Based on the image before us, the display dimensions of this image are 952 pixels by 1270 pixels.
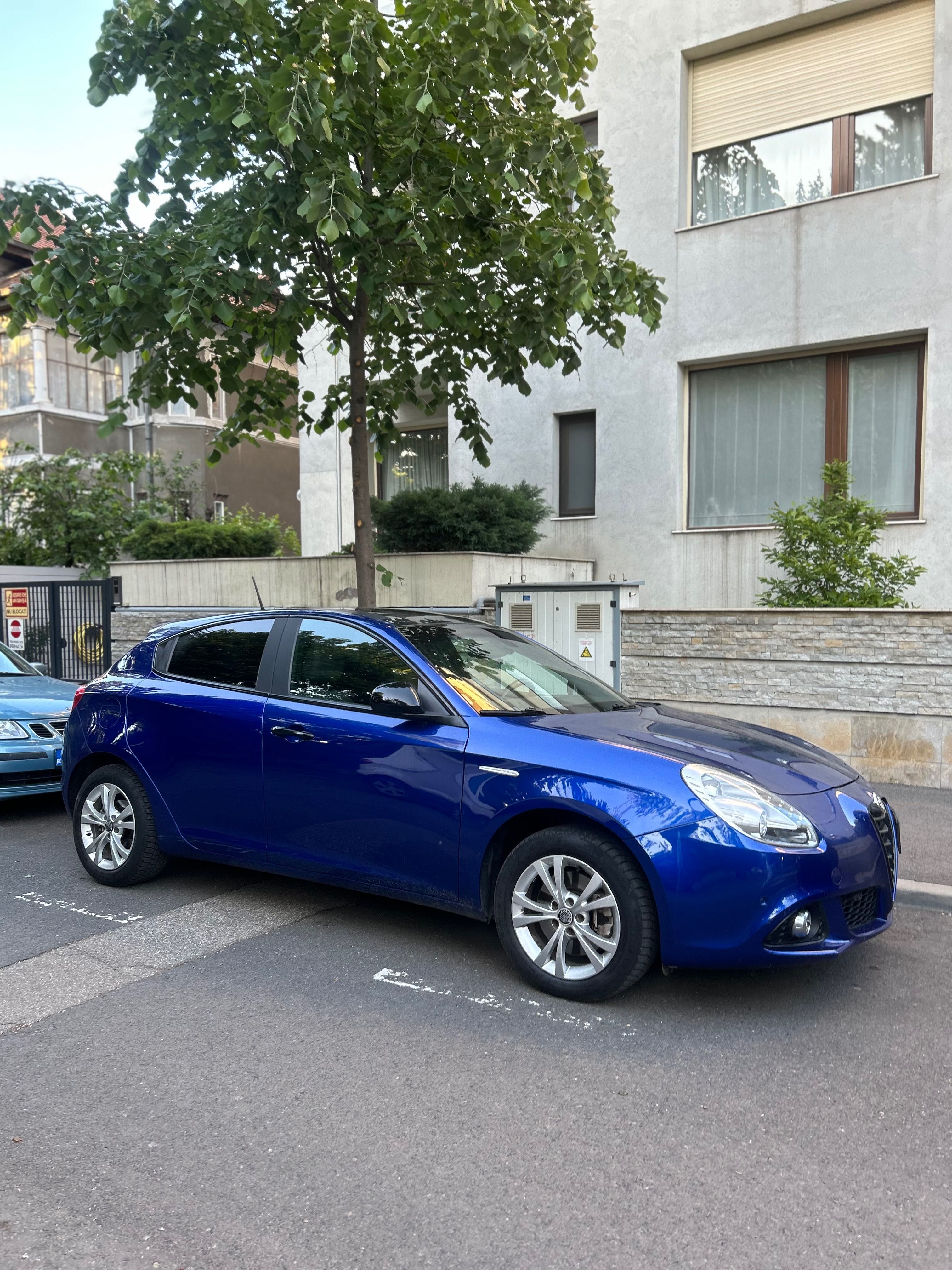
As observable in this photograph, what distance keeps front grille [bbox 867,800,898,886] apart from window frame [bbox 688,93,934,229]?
944cm

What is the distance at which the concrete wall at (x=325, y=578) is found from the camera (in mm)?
10922

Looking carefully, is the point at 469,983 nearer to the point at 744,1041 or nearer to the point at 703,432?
the point at 744,1041

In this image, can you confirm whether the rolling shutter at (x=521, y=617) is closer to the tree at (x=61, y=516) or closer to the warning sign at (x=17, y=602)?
the warning sign at (x=17, y=602)

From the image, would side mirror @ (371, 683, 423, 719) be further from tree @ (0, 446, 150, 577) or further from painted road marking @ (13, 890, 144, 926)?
tree @ (0, 446, 150, 577)

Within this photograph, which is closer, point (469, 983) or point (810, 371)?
point (469, 983)

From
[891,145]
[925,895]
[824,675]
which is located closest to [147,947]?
[925,895]

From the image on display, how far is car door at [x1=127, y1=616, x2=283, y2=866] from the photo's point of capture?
5.29 m

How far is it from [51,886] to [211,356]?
533 centimetres

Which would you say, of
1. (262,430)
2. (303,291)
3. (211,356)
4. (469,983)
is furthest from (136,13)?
(469,983)

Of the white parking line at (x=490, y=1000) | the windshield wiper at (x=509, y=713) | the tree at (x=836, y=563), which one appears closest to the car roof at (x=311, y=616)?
the windshield wiper at (x=509, y=713)

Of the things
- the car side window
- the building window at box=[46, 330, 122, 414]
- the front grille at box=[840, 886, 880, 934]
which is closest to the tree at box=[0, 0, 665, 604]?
the car side window

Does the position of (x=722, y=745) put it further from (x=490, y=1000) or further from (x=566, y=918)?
(x=490, y=1000)

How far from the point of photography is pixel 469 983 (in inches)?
175

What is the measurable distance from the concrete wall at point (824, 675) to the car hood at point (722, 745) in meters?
3.88
